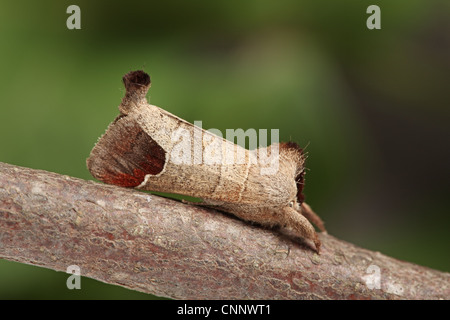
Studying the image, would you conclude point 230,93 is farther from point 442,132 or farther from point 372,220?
point 442,132

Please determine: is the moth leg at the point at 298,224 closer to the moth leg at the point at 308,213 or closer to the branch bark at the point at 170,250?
the branch bark at the point at 170,250

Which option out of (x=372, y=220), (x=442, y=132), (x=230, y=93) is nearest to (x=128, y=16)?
(x=230, y=93)

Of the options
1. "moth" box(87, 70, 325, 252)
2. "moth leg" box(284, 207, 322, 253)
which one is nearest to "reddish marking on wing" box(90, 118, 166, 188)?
"moth" box(87, 70, 325, 252)

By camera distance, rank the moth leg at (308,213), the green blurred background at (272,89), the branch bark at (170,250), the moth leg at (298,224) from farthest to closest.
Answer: the green blurred background at (272,89) < the moth leg at (308,213) < the moth leg at (298,224) < the branch bark at (170,250)

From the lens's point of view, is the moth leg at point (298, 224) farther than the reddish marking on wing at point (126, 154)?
Yes

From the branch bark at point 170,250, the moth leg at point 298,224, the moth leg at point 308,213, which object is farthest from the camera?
the moth leg at point 308,213

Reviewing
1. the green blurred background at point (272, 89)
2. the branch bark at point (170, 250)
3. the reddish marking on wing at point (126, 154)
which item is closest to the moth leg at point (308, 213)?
the branch bark at point (170, 250)
